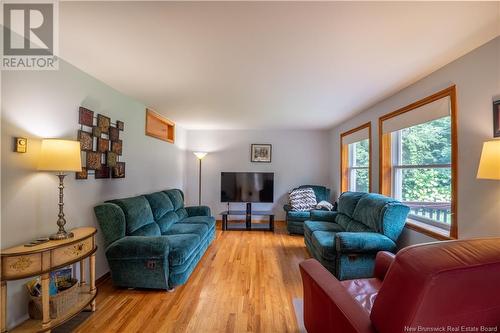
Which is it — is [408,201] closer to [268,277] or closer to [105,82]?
[268,277]

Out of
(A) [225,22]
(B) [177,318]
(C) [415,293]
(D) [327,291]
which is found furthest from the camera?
(B) [177,318]

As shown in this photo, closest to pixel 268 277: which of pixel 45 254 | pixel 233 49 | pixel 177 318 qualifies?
pixel 177 318

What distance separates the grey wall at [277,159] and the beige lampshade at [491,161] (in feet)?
14.7

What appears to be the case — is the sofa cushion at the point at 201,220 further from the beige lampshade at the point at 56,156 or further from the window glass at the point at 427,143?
the window glass at the point at 427,143

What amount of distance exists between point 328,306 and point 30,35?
9.57ft

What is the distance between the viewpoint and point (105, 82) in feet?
9.29

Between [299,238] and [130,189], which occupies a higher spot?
[130,189]

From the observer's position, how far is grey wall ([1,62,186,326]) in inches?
70.5

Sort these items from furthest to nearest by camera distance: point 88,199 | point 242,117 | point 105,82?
point 242,117 < point 105,82 < point 88,199

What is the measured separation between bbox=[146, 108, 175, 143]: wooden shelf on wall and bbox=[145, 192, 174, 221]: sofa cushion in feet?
3.59

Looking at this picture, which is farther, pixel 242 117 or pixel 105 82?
pixel 242 117

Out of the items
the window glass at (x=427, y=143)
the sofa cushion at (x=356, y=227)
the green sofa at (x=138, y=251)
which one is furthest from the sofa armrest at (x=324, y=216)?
the green sofa at (x=138, y=251)

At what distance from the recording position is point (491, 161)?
1542 mm

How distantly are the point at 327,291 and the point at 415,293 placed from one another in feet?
2.09
